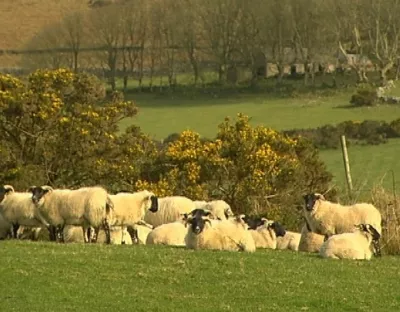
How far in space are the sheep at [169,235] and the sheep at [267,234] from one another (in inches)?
67.7

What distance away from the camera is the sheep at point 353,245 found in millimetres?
17266

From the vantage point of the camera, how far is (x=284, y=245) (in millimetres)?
21266

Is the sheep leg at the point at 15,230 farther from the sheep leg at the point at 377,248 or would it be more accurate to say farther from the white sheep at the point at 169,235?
Result: the sheep leg at the point at 377,248

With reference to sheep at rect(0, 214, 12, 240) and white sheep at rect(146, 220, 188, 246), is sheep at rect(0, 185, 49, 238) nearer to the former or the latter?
sheep at rect(0, 214, 12, 240)

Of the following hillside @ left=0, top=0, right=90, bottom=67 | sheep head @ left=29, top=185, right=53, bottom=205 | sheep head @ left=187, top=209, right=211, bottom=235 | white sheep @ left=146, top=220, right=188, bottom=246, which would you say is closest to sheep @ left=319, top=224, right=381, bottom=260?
sheep head @ left=187, top=209, right=211, bottom=235

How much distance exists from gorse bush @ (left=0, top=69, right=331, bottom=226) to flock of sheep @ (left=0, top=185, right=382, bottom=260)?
19.0ft

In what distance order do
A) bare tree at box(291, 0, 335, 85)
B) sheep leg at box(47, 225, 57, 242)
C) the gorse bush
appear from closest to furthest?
sheep leg at box(47, 225, 57, 242) < the gorse bush < bare tree at box(291, 0, 335, 85)

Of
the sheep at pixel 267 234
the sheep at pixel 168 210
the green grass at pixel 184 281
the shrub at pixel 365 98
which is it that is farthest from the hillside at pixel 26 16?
the green grass at pixel 184 281

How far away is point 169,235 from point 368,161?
27.8m

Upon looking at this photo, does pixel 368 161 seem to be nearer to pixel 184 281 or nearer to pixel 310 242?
pixel 310 242

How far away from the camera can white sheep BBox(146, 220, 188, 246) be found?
65.2ft

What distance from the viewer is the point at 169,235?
19938 mm

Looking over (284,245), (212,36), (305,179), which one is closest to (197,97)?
(212,36)

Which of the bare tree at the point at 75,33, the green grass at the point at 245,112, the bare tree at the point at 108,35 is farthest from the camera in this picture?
the bare tree at the point at 75,33
